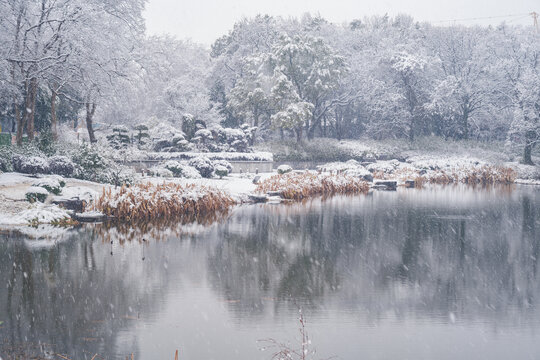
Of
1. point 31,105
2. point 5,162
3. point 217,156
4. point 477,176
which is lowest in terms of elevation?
point 477,176

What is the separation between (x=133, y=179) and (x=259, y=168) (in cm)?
1139

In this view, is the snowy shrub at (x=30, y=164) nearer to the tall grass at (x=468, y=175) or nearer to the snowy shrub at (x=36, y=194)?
the snowy shrub at (x=36, y=194)

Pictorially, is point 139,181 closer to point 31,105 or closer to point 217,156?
point 31,105

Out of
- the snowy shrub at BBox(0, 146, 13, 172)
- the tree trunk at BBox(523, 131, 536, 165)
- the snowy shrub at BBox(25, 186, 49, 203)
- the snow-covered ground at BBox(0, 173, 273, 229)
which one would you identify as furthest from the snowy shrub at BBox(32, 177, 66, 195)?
the tree trunk at BBox(523, 131, 536, 165)

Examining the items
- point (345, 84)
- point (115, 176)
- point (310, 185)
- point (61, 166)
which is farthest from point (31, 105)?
point (345, 84)

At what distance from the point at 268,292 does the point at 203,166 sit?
15.7 metres

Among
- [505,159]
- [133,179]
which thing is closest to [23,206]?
[133,179]

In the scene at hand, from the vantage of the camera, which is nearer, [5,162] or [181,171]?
[5,162]

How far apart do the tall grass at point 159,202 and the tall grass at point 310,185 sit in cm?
419

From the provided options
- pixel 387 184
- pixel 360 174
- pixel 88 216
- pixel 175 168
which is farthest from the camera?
pixel 360 174

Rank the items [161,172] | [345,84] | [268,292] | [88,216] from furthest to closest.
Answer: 1. [345,84]
2. [161,172]
3. [88,216]
4. [268,292]

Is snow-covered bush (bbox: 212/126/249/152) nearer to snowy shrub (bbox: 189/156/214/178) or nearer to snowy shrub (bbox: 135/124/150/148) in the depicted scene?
snowy shrub (bbox: 135/124/150/148)

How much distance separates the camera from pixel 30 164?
16.1 m

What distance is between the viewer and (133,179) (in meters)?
17.3
